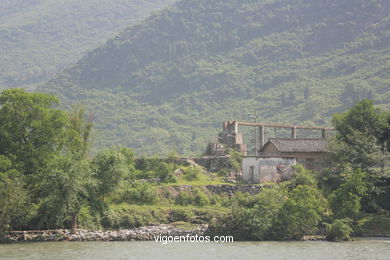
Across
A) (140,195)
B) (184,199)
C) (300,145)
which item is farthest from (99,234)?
(300,145)

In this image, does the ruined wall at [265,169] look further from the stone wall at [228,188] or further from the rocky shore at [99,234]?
the rocky shore at [99,234]

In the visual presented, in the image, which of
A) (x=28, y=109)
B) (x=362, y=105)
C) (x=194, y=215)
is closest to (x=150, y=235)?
(x=194, y=215)

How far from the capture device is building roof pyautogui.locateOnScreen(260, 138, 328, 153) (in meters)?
54.4

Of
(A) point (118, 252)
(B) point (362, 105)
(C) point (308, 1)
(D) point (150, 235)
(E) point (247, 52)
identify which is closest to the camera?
(A) point (118, 252)

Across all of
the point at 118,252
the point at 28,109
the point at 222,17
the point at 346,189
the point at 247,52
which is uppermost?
the point at 222,17

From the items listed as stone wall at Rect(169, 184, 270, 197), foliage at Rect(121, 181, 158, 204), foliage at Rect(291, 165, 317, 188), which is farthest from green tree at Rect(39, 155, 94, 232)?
foliage at Rect(291, 165, 317, 188)

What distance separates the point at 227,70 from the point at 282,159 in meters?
107

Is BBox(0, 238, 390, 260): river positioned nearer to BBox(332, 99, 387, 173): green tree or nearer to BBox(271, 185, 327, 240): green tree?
BBox(271, 185, 327, 240): green tree

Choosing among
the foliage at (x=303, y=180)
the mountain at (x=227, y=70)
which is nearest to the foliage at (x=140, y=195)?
the foliage at (x=303, y=180)

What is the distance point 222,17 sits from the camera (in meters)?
190

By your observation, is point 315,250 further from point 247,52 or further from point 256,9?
point 256,9

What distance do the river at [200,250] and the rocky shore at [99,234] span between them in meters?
1.25

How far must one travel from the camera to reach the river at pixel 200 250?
33.1 m

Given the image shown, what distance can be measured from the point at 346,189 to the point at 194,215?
10173mm
